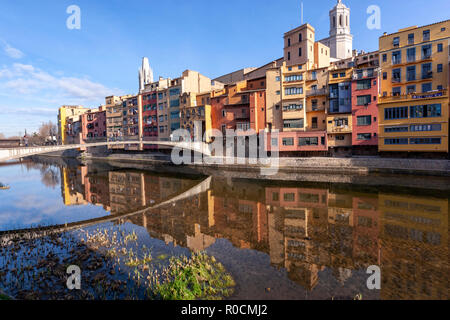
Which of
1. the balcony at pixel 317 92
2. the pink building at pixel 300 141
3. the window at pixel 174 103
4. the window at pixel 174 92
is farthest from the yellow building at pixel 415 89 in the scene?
the window at pixel 174 92

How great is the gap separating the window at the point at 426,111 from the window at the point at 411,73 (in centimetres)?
978

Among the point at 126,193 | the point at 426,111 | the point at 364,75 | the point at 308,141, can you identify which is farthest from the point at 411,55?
the point at 126,193

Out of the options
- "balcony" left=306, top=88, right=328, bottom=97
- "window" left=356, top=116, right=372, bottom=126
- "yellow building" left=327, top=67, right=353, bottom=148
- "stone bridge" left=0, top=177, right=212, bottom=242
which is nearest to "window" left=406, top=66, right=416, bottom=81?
"yellow building" left=327, top=67, right=353, bottom=148

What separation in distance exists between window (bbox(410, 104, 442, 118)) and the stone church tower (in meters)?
56.8

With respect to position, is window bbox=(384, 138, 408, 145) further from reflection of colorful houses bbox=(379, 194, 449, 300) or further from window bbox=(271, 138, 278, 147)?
window bbox=(271, 138, 278, 147)

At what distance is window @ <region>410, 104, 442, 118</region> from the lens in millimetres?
31062

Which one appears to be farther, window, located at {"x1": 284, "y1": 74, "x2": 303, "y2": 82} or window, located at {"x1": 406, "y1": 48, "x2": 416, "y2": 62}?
window, located at {"x1": 284, "y1": 74, "x2": 303, "y2": 82}

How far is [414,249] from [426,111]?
90.9 ft

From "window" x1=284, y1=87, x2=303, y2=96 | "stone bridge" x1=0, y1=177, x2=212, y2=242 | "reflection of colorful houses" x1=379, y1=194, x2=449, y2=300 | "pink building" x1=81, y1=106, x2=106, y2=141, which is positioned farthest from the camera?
"pink building" x1=81, y1=106, x2=106, y2=141

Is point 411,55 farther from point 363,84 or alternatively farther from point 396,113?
point 396,113

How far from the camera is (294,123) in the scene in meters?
42.3

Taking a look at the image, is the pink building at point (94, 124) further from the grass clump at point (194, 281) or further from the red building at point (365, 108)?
the grass clump at point (194, 281)

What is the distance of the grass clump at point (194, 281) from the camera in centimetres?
905
